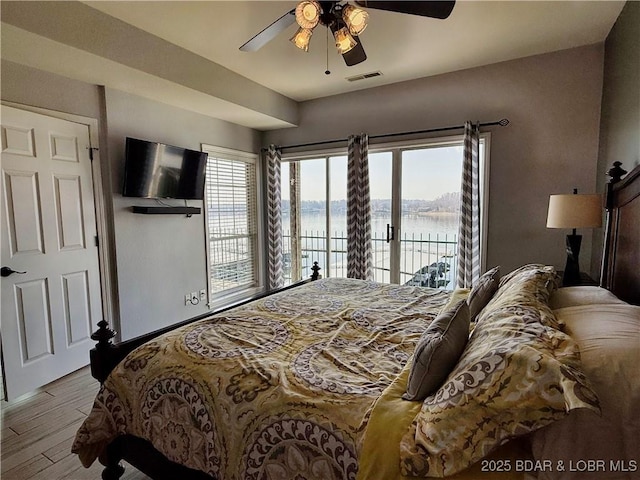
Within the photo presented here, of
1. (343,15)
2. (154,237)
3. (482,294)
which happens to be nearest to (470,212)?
(482,294)

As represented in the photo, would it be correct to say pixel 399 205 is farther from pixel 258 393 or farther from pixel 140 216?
pixel 258 393

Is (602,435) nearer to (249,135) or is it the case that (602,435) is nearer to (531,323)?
(531,323)

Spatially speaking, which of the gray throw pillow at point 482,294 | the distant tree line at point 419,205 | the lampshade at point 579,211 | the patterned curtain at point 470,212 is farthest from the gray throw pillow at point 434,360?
the distant tree line at point 419,205

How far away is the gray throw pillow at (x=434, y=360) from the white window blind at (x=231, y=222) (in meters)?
3.50

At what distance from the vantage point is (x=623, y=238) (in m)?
1.84

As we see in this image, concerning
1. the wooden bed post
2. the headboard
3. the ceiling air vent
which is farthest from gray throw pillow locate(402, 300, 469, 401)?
the ceiling air vent

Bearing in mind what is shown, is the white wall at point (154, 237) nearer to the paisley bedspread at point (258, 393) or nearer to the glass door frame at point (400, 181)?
the paisley bedspread at point (258, 393)

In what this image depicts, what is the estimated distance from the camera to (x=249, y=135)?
15.6 feet

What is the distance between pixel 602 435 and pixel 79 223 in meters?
3.60

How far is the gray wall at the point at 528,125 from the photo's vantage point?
316cm

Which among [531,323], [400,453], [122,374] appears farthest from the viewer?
[122,374]

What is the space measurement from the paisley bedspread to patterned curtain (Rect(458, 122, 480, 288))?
1770mm

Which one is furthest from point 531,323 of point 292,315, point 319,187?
point 319,187

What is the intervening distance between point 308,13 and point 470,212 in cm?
256
